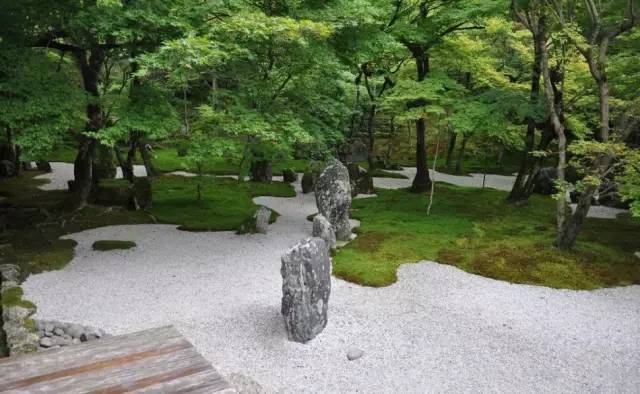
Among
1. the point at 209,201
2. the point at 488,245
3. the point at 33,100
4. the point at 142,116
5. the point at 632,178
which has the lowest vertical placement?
the point at 488,245

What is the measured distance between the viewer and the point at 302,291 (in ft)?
26.3

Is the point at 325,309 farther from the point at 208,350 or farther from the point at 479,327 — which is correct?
the point at 479,327

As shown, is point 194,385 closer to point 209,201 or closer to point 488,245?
point 488,245

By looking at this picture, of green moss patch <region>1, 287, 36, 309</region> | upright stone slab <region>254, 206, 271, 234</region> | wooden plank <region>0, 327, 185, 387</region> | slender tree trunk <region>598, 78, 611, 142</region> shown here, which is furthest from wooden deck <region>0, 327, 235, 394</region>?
slender tree trunk <region>598, 78, 611, 142</region>

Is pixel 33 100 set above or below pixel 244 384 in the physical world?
above

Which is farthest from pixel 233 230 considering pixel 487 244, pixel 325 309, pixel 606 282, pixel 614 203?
pixel 614 203

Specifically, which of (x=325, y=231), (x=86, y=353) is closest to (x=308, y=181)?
(x=325, y=231)

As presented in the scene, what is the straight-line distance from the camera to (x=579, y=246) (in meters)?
13.2

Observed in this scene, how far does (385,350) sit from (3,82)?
1025cm

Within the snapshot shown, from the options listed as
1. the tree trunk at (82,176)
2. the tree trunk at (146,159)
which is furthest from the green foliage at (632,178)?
the tree trunk at (146,159)

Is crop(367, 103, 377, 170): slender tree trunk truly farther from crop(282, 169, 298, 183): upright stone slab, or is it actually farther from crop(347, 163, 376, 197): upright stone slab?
crop(282, 169, 298, 183): upright stone slab

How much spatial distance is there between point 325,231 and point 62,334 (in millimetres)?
6889

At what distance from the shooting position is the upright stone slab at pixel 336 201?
13.9m

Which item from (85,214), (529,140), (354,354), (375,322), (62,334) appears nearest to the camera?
(354,354)
